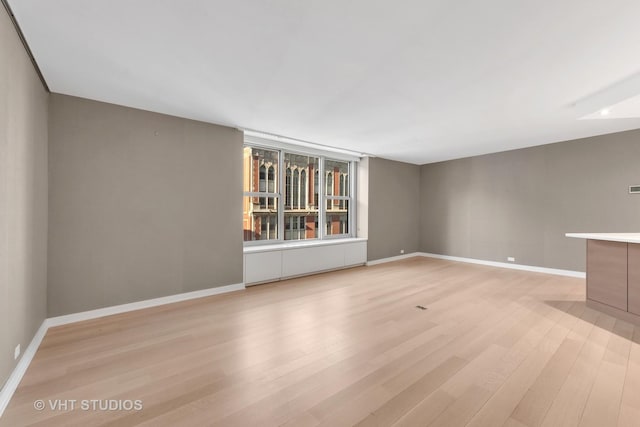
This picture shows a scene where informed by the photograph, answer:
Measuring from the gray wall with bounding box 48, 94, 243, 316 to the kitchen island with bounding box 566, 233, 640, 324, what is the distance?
16.4ft

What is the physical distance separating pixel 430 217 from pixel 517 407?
6222mm

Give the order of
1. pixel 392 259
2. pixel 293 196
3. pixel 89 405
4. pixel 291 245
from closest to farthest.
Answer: pixel 89 405
pixel 291 245
pixel 293 196
pixel 392 259

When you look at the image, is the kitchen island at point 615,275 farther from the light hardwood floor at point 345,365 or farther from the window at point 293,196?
the window at point 293,196

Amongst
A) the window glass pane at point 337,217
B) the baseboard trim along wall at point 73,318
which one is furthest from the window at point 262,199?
the window glass pane at point 337,217

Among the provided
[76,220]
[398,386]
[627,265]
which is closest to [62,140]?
[76,220]

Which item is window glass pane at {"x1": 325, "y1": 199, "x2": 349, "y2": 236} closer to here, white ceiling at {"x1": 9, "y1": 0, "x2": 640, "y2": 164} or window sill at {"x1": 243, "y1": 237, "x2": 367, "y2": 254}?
window sill at {"x1": 243, "y1": 237, "x2": 367, "y2": 254}

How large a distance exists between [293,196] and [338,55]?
3.81m

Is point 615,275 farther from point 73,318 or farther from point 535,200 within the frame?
point 73,318

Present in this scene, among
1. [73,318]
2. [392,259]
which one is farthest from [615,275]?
[73,318]

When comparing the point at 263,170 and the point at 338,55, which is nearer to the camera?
the point at 338,55

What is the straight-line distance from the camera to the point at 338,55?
7.47 feet

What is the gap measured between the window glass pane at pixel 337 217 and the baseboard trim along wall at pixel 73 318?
2661 millimetres

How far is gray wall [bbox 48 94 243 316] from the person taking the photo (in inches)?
120

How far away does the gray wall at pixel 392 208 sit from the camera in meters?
6.57
